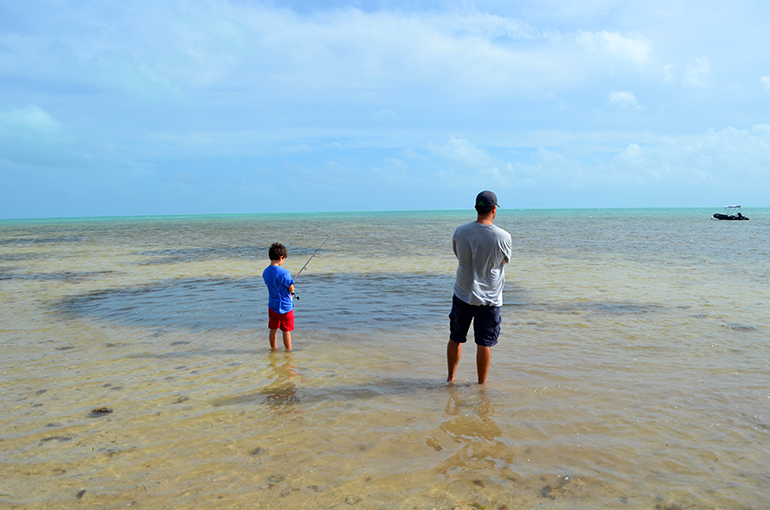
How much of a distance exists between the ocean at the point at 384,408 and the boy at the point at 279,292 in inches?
16.1

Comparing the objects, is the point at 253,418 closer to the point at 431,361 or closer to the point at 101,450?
the point at 101,450

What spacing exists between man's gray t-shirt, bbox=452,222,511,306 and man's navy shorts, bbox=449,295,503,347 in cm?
9

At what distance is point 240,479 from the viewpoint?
3.48 m

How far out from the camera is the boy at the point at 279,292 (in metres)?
6.44

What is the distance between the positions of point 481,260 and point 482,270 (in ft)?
0.35

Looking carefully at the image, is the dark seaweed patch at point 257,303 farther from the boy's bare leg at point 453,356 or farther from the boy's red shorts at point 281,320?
the boy's bare leg at point 453,356

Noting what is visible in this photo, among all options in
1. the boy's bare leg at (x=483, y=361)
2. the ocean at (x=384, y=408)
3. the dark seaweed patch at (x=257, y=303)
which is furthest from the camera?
the dark seaweed patch at (x=257, y=303)

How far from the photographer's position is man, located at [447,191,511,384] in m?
4.84

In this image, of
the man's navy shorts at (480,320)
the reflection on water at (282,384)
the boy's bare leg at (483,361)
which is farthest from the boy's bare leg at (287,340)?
the boy's bare leg at (483,361)

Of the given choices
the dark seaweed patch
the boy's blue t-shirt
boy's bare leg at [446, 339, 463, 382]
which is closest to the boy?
the boy's blue t-shirt

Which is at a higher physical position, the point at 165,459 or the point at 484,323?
the point at 484,323

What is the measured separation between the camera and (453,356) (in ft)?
17.6

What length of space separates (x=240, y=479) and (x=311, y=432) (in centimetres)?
84

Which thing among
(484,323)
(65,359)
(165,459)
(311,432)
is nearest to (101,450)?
(165,459)
